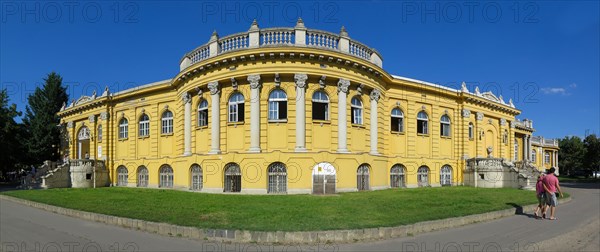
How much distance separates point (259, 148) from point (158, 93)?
1250 centimetres

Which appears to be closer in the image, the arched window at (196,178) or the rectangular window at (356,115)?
the rectangular window at (356,115)

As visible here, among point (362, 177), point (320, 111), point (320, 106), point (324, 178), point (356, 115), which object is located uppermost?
point (320, 106)

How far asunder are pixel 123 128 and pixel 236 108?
48.8ft

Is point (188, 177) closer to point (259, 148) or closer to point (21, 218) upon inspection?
point (259, 148)

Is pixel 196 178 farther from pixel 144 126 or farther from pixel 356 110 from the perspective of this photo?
pixel 356 110

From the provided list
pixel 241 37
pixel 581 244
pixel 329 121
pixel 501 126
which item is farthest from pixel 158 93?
pixel 501 126

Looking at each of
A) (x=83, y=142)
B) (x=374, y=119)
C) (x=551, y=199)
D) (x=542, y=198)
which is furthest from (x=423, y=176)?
(x=83, y=142)

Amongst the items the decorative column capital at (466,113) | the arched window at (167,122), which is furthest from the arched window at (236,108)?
the decorative column capital at (466,113)

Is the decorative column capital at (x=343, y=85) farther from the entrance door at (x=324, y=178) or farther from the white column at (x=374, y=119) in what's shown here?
the entrance door at (x=324, y=178)

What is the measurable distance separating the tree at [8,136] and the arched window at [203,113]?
2378cm

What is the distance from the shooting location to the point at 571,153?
65750 millimetres

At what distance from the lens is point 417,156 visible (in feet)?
88.0

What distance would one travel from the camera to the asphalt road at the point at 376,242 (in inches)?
324

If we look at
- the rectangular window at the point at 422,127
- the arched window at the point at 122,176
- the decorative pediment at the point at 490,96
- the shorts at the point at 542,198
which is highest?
the decorative pediment at the point at 490,96
